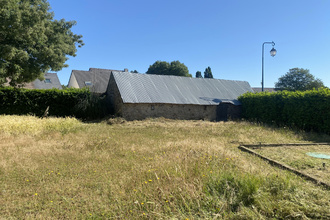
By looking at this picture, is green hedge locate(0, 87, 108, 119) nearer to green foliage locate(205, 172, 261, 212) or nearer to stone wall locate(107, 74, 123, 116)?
stone wall locate(107, 74, 123, 116)

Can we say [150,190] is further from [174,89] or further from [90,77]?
[90,77]

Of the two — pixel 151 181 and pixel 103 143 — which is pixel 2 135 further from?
pixel 151 181

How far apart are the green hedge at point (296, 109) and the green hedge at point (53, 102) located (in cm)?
1390

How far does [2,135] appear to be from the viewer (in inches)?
325

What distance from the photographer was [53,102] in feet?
56.2

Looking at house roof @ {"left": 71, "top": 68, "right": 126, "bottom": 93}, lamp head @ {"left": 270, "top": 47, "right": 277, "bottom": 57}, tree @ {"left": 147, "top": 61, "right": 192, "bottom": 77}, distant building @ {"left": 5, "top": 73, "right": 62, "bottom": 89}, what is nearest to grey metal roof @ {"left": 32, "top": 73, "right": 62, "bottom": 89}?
distant building @ {"left": 5, "top": 73, "right": 62, "bottom": 89}

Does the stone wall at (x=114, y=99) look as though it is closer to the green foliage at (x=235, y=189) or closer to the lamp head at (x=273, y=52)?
the lamp head at (x=273, y=52)

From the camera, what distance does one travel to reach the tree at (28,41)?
39.5 ft

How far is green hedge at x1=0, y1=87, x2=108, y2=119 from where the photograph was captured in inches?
638

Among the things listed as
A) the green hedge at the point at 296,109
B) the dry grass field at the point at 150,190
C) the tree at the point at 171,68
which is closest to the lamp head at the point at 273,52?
the green hedge at the point at 296,109

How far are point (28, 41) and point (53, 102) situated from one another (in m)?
5.45

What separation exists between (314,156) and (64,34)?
2061 centimetres

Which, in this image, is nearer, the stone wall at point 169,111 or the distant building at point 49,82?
the stone wall at point 169,111

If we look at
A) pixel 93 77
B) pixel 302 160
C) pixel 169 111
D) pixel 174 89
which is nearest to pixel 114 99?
pixel 169 111
